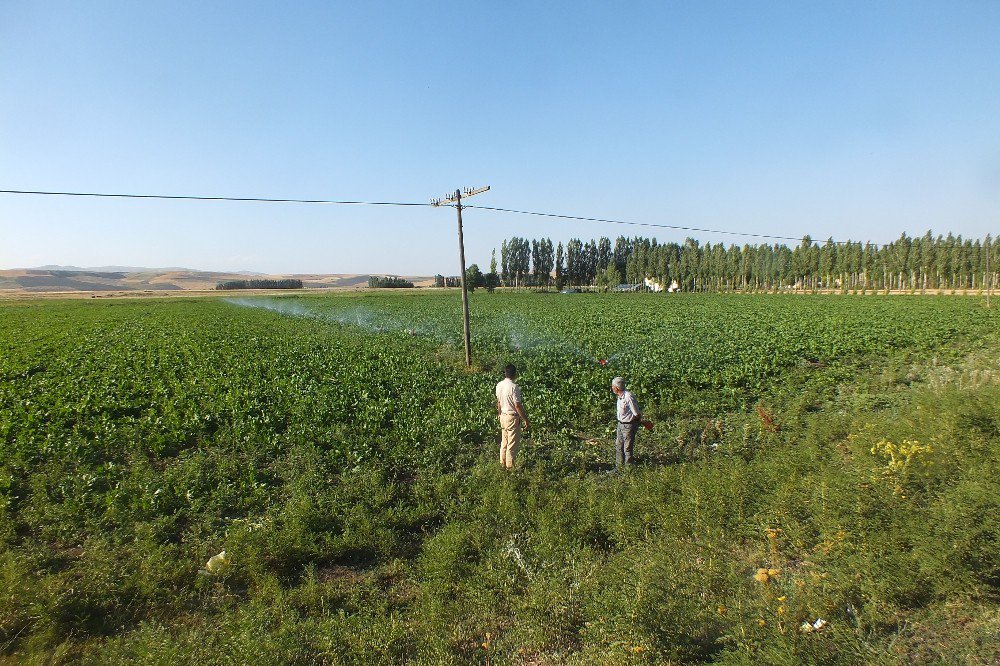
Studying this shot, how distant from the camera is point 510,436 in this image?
901 cm

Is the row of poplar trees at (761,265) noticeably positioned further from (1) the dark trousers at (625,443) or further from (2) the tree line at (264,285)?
(1) the dark trousers at (625,443)

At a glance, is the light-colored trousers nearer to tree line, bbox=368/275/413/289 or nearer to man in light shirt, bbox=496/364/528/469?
man in light shirt, bbox=496/364/528/469

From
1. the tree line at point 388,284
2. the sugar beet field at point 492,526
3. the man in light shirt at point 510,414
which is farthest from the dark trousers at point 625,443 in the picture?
the tree line at point 388,284

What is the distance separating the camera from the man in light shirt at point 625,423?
880cm

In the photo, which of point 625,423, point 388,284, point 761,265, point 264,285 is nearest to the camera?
point 625,423

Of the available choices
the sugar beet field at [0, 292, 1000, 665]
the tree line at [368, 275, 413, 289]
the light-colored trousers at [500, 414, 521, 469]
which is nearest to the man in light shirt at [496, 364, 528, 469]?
the light-colored trousers at [500, 414, 521, 469]

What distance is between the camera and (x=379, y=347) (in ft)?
74.3

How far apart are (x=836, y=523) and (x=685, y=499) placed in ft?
5.79

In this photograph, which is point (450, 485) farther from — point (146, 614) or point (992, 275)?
point (992, 275)

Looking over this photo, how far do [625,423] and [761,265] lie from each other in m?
116

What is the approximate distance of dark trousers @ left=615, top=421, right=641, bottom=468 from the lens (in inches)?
349

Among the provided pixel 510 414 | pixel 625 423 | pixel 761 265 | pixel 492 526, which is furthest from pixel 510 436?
pixel 761 265

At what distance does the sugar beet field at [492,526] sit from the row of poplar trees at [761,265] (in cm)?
7933

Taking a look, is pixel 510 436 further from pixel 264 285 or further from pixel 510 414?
pixel 264 285
